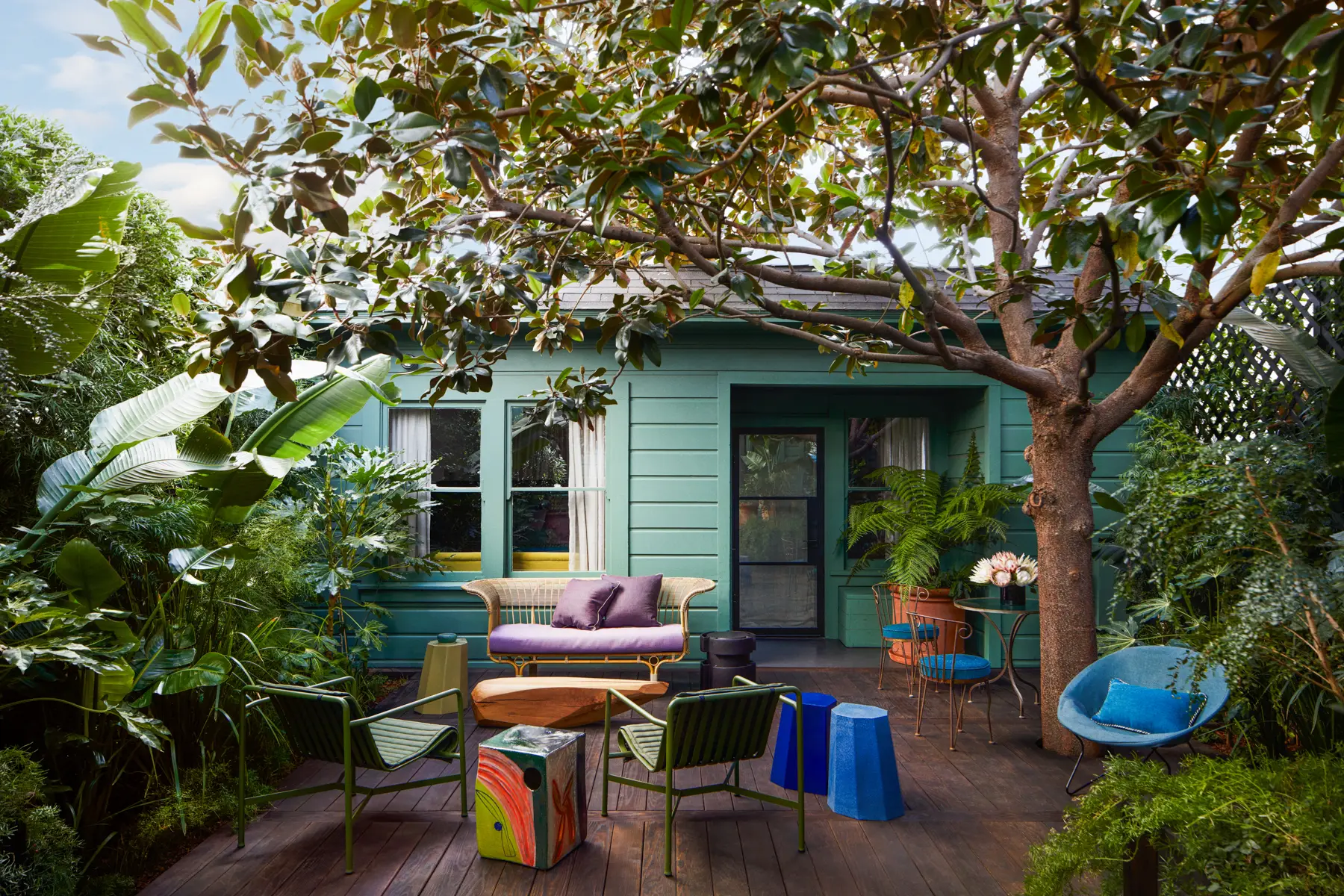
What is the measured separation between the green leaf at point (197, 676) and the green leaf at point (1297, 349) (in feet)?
16.9

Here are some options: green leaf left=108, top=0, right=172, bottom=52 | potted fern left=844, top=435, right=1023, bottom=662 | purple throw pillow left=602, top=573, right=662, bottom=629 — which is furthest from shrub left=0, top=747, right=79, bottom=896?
potted fern left=844, top=435, right=1023, bottom=662

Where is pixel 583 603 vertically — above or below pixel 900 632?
above

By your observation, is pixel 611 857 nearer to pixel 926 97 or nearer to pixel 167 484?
pixel 167 484

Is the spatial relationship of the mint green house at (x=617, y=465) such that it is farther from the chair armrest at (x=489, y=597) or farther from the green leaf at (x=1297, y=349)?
the green leaf at (x=1297, y=349)

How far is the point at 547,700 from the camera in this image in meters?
4.94

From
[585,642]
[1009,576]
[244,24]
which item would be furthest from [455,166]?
[585,642]

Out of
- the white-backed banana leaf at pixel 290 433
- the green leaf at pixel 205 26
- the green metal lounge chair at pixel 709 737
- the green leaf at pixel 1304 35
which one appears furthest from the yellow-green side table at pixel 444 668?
the green leaf at pixel 1304 35

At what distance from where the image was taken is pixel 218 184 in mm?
2582

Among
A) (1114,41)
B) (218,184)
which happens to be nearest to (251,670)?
(218,184)

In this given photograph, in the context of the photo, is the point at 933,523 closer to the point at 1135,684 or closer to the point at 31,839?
the point at 1135,684

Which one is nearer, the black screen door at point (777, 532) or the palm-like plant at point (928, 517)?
the palm-like plant at point (928, 517)

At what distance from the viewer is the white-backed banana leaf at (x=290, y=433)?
3.65 meters

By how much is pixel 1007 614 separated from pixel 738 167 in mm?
4064

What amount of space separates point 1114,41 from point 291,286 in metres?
4.43
